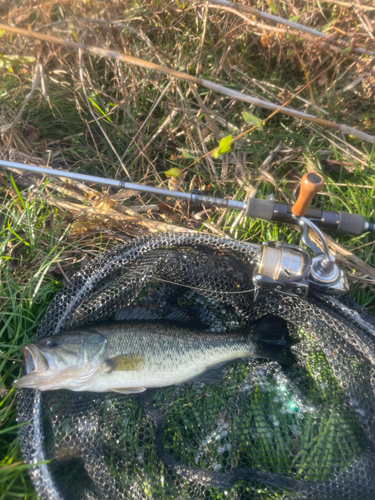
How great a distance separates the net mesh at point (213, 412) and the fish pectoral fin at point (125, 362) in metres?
0.23

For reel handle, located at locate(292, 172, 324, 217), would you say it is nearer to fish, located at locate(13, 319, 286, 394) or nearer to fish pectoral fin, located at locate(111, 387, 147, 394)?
fish, located at locate(13, 319, 286, 394)

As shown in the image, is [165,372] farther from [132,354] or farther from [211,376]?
[211,376]

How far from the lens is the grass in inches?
102

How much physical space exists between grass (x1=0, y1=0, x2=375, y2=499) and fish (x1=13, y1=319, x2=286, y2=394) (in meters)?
0.61

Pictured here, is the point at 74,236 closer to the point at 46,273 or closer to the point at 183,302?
the point at 46,273

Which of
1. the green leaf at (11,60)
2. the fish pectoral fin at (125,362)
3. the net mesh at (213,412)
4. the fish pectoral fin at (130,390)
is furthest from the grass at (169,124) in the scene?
the fish pectoral fin at (130,390)

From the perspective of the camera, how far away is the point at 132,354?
2.10m

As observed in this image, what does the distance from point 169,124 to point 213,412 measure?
2.43 metres

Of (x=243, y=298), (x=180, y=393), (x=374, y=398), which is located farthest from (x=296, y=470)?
(x=243, y=298)

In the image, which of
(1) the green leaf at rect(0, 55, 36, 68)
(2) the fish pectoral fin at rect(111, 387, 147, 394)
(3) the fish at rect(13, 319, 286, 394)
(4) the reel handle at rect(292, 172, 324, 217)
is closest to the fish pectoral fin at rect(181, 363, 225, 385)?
(3) the fish at rect(13, 319, 286, 394)

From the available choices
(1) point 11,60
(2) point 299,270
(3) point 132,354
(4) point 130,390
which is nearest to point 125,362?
(3) point 132,354

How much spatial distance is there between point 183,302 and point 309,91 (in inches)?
88.1

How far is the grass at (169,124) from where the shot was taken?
2590 millimetres

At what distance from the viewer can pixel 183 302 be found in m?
2.47
